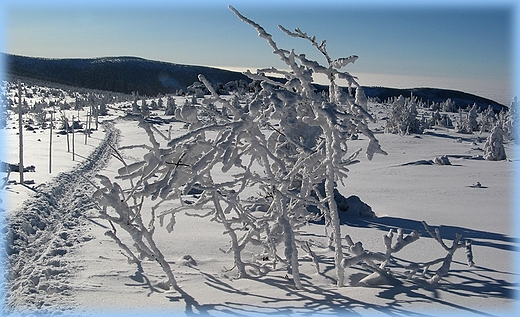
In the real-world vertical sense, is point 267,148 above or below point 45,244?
above

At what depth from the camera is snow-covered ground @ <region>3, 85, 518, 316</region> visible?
308cm

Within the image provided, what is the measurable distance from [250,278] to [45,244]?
260 cm

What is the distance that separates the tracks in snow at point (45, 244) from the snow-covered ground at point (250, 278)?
0.02m

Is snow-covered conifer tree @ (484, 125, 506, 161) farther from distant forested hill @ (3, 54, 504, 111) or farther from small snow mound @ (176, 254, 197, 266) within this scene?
distant forested hill @ (3, 54, 504, 111)

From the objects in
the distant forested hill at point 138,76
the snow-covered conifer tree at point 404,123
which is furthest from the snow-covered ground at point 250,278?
the distant forested hill at point 138,76

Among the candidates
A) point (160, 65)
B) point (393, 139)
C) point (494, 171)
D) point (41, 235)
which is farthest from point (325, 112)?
point (160, 65)

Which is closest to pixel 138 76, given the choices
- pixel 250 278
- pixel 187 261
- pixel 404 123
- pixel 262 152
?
pixel 404 123

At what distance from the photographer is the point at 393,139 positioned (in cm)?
1734

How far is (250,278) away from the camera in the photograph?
3.86 m

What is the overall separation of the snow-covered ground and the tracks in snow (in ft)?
0.05

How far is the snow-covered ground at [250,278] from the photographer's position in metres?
3.08

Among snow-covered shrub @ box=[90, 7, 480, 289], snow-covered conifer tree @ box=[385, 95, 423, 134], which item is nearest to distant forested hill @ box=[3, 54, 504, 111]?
snow-covered conifer tree @ box=[385, 95, 423, 134]

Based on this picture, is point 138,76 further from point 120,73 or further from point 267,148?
point 267,148

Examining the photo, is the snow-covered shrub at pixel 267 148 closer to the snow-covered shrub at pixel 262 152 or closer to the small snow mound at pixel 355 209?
the snow-covered shrub at pixel 262 152
